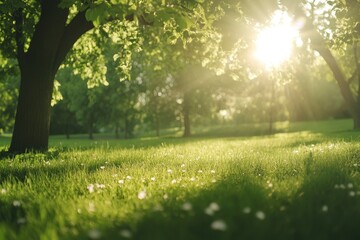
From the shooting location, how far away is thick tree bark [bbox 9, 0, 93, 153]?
13391mm

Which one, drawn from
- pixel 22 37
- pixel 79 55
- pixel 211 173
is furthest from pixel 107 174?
pixel 79 55

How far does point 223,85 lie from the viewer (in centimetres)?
4734

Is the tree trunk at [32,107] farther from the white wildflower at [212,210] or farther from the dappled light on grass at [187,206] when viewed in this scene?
the white wildflower at [212,210]

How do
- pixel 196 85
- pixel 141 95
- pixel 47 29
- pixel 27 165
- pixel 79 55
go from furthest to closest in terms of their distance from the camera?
pixel 141 95 < pixel 196 85 < pixel 79 55 < pixel 47 29 < pixel 27 165

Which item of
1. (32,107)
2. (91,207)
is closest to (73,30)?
(32,107)

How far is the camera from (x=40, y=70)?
13.5 meters

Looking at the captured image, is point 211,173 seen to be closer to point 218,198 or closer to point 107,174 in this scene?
point 107,174

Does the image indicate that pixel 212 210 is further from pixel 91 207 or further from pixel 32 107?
pixel 32 107

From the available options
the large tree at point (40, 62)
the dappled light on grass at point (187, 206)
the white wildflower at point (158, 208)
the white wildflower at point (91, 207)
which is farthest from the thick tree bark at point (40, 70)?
the white wildflower at point (158, 208)

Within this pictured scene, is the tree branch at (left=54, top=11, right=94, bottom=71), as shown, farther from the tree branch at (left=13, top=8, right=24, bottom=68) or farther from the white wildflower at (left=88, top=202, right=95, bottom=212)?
the white wildflower at (left=88, top=202, right=95, bottom=212)

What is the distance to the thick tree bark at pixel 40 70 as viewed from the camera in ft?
43.9

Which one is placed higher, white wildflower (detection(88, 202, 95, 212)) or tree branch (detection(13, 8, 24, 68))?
tree branch (detection(13, 8, 24, 68))

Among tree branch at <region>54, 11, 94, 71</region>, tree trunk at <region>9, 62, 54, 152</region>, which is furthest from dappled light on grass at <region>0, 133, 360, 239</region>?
tree branch at <region>54, 11, 94, 71</region>

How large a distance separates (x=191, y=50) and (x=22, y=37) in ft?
23.5
